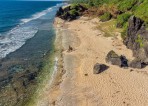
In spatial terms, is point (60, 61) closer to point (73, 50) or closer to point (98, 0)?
point (73, 50)

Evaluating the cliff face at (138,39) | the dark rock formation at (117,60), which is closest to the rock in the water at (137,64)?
the cliff face at (138,39)

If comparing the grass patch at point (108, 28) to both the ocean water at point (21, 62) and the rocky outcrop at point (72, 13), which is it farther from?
the rocky outcrop at point (72, 13)

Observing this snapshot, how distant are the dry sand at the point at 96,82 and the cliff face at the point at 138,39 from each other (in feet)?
3.59

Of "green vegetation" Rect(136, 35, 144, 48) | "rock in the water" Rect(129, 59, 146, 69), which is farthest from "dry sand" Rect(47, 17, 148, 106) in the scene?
"green vegetation" Rect(136, 35, 144, 48)

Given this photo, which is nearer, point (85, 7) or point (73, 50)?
point (73, 50)

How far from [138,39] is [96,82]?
445 inches

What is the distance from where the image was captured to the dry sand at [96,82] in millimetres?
25094

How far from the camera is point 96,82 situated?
28750 mm

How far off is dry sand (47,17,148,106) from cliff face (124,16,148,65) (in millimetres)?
1095

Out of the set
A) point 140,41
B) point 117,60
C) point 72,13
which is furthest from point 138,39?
point 72,13

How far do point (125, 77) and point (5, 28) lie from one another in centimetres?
4448

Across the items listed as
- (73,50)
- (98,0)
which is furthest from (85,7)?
(73,50)

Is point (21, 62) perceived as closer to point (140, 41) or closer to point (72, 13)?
point (140, 41)

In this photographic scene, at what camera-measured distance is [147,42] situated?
3412 centimetres
